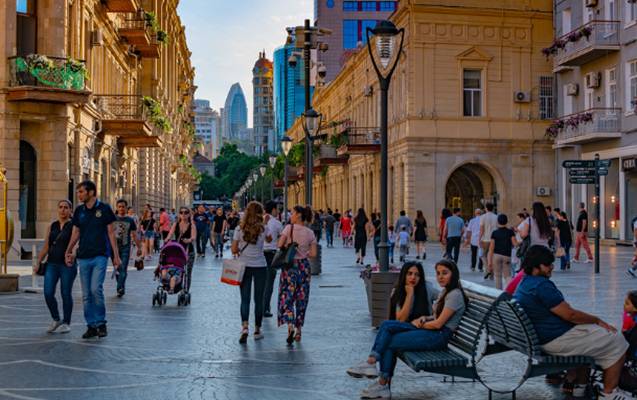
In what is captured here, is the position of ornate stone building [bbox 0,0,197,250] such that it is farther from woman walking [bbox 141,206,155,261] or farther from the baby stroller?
the baby stroller

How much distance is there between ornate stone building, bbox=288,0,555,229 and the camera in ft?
145

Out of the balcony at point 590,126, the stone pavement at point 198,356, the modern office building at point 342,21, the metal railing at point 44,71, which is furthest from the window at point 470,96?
the modern office building at point 342,21

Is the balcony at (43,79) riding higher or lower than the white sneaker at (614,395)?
higher

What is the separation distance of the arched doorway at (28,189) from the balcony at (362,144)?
23.6 metres

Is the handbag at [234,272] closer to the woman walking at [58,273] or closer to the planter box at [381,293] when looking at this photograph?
the planter box at [381,293]

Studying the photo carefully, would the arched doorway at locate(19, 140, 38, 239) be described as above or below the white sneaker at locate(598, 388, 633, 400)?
above

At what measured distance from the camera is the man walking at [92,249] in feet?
36.1

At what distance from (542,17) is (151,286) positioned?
32284mm

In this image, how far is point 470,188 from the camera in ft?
161

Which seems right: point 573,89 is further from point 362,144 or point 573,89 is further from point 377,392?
point 377,392

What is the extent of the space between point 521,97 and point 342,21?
63.3 metres

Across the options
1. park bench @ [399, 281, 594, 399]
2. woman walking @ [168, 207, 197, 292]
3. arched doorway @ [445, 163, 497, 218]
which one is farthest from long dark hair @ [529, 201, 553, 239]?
arched doorway @ [445, 163, 497, 218]

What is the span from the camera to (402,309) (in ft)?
27.3

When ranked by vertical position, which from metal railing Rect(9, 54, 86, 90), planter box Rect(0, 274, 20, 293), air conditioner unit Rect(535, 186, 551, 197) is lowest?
planter box Rect(0, 274, 20, 293)
